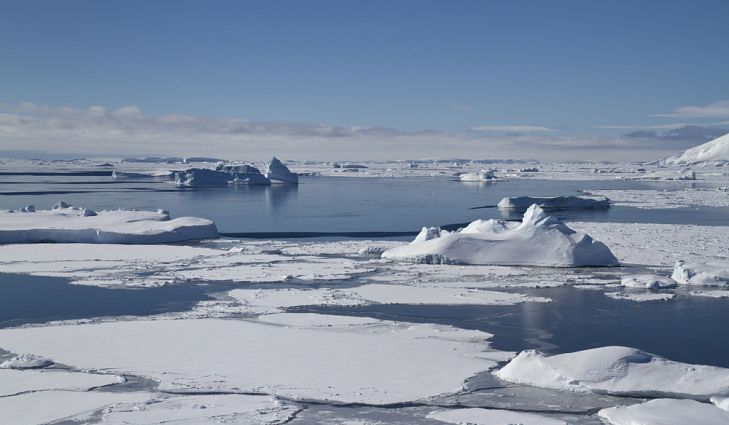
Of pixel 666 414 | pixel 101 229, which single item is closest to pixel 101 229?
pixel 101 229

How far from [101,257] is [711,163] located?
9723 centimetres

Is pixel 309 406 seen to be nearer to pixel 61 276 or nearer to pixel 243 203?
pixel 61 276

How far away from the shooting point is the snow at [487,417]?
19.6 ft

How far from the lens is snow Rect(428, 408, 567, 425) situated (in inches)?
235

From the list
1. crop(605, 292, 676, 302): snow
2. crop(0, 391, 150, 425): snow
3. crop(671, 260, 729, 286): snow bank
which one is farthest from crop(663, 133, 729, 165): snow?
crop(0, 391, 150, 425): snow

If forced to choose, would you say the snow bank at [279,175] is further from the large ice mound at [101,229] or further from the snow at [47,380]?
the snow at [47,380]

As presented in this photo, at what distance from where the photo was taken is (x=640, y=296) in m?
11.8

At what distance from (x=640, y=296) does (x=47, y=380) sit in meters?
8.80

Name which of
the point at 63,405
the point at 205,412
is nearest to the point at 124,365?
the point at 63,405

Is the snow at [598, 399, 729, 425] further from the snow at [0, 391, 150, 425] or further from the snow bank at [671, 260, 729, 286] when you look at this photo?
the snow bank at [671, 260, 729, 286]

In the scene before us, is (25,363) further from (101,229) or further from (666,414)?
(101,229)

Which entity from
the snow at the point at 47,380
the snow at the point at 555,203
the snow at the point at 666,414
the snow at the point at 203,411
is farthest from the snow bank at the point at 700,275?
the snow at the point at 555,203

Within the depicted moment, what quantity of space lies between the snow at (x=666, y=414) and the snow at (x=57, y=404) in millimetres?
4065

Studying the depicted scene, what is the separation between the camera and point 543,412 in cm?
628
